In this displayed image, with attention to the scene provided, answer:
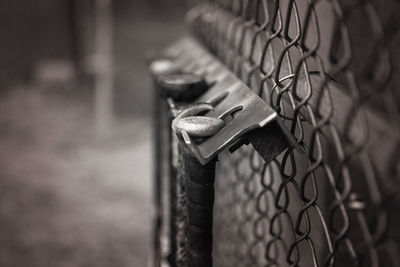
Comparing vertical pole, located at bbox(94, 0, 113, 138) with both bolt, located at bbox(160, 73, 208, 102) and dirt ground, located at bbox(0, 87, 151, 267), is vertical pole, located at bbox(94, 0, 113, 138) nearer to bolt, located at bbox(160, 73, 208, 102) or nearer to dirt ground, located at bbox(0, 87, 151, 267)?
dirt ground, located at bbox(0, 87, 151, 267)

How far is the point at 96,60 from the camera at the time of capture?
313 inches

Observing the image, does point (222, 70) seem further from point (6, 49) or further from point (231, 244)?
point (6, 49)

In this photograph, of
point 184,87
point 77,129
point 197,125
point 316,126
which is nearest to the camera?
point 316,126

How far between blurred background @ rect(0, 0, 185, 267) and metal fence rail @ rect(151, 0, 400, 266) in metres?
1.69

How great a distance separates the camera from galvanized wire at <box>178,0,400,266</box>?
0.64 m

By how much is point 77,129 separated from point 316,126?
478cm

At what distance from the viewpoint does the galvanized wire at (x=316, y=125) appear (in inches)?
25.3

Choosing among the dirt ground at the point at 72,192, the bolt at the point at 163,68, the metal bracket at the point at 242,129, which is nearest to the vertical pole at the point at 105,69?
the dirt ground at the point at 72,192

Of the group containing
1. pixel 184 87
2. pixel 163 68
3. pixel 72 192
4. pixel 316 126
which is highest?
pixel 163 68

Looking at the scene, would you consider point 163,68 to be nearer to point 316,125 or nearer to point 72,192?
point 316,125

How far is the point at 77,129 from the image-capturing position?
17.2 ft

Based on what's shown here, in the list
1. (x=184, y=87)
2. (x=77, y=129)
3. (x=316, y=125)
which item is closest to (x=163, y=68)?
(x=184, y=87)

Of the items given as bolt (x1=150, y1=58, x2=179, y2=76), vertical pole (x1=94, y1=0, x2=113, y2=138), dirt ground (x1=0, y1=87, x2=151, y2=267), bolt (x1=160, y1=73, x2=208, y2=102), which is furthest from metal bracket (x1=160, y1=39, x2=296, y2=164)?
vertical pole (x1=94, y1=0, x2=113, y2=138)

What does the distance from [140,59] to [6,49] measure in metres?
2.69
